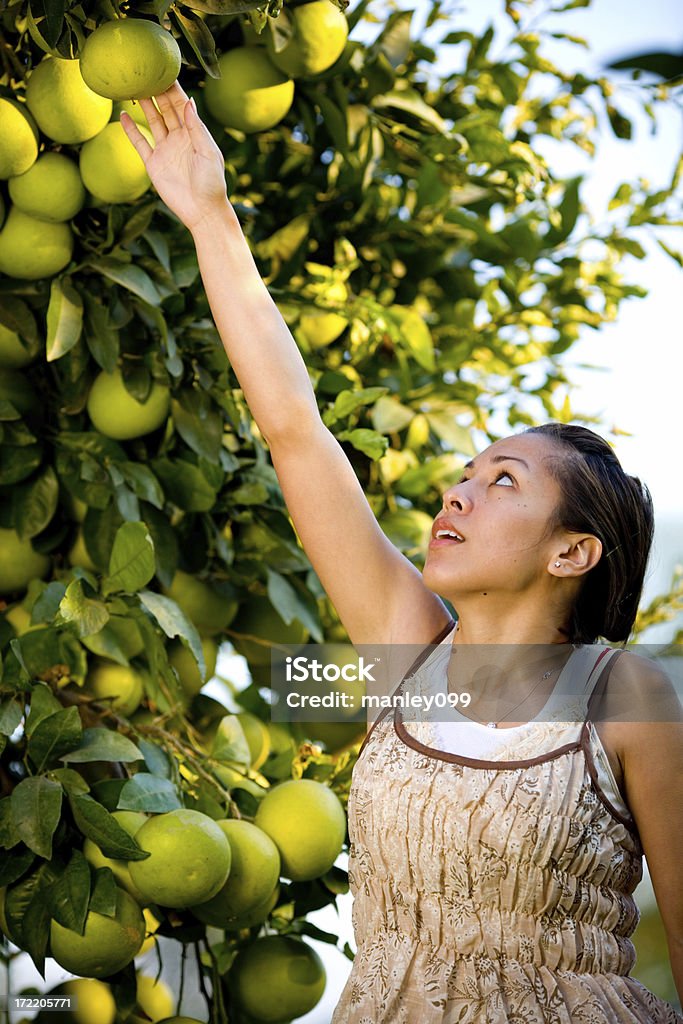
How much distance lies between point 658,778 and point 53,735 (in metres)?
0.42

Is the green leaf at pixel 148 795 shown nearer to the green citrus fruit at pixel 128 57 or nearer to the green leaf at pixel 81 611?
the green leaf at pixel 81 611

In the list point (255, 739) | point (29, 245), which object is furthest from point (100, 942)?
point (29, 245)

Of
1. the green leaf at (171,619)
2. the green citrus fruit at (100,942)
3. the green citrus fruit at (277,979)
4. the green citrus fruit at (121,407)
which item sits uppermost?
the green citrus fruit at (121,407)

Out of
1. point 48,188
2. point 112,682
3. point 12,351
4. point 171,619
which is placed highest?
point 48,188

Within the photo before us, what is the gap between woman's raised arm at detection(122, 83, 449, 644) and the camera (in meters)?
0.80

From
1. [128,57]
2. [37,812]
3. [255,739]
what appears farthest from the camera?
[255,739]

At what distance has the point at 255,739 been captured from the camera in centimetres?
101

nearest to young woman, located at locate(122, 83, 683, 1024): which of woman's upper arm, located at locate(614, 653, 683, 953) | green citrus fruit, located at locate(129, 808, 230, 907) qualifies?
woman's upper arm, located at locate(614, 653, 683, 953)

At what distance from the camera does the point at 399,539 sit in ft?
3.52

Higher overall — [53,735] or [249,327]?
[249,327]

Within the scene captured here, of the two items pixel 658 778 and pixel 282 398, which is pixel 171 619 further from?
pixel 658 778

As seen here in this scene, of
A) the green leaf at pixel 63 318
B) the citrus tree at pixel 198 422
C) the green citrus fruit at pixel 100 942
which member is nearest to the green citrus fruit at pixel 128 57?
the citrus tree at pixel 198 422

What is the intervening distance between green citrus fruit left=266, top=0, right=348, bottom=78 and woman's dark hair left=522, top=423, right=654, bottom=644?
358mm

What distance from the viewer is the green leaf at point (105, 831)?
0.78m
